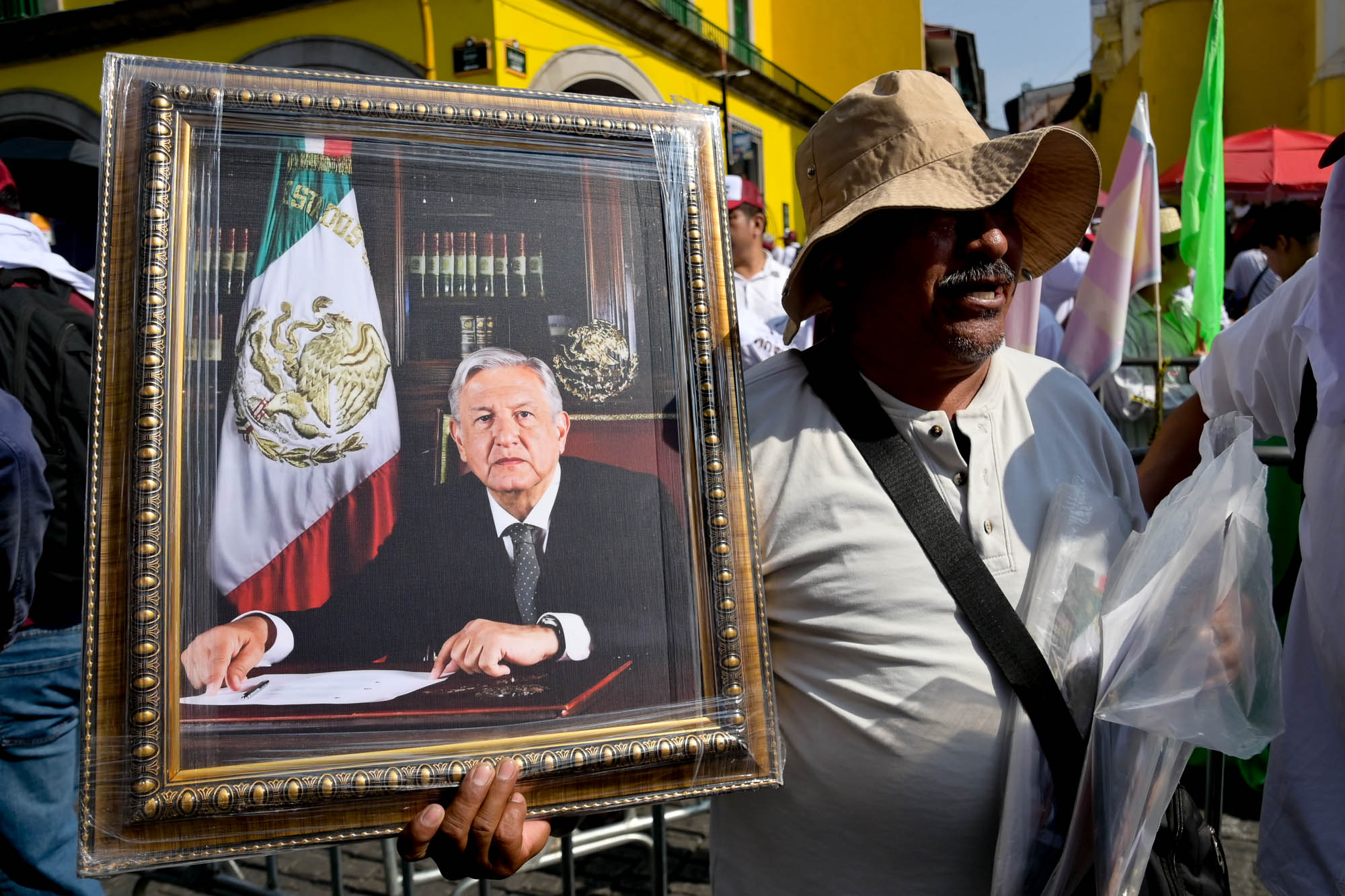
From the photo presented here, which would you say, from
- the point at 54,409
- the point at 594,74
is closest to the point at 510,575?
the point at 54,409

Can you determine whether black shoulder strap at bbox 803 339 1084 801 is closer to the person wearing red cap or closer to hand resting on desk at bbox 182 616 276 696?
hand resting on desk at bbox 182 616 276 696

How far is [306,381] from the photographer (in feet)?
3.89

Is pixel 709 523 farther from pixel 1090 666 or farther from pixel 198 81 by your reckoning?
pixel 198 81

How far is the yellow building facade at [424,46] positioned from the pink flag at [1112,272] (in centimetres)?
704

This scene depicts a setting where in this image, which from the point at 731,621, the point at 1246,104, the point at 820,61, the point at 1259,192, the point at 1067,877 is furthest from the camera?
the point at 820,61

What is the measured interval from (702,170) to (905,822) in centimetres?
97

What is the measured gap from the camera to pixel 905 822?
143 cm

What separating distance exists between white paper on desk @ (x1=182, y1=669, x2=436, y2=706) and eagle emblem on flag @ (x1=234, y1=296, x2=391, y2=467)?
0.82 feet

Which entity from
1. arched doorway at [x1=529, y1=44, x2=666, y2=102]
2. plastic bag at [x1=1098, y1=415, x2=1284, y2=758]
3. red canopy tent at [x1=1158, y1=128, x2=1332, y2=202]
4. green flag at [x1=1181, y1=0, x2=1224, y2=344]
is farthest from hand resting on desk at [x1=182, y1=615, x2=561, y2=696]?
arched doorway at [x1=529, y1=44, x2=666, y2=102]

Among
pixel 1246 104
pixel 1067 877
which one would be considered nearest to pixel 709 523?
pixel 1067 877

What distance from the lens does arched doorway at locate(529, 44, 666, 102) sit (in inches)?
480

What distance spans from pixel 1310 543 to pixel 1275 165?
27.2 feet

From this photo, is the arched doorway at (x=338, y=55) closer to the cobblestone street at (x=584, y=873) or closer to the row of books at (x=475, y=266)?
the cobblestone street at (x=584, y=873)

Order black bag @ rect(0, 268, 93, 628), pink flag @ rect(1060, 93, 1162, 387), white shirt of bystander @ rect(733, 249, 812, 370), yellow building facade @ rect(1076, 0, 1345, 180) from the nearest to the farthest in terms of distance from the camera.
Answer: black bag @ rect(0, 268, 93, 628)
pink flag @ rect(1060, 93, 1162, 387)
white shirt of bystander @ rect(733, 249, 812, 370)
yellow building facade @ rect(1076, 0, 1345, 180)
